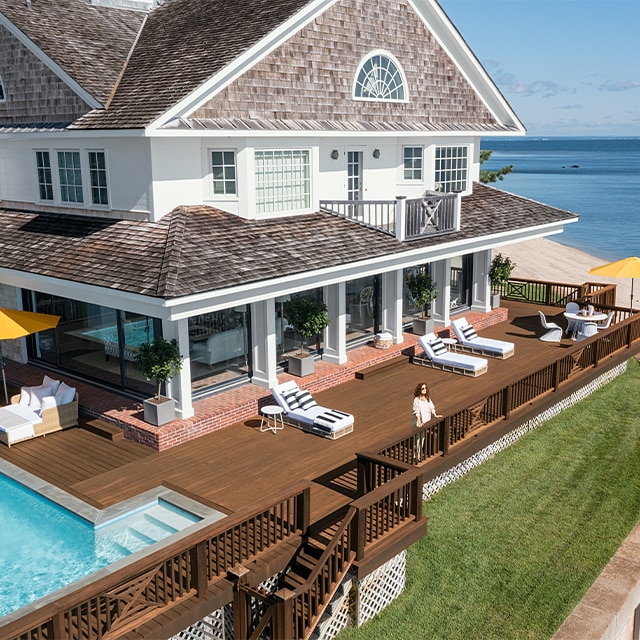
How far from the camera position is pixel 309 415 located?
51.1 feet

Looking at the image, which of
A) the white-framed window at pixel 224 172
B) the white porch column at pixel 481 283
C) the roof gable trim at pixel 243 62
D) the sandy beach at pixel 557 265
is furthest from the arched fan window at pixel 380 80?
the sandy beach at pixel 557 265

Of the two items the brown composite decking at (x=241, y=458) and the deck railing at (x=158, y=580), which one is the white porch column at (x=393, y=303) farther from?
the deck railing at (x=158, y=580)

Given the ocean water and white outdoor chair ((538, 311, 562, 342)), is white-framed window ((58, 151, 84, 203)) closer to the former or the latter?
white outdoor chair ((538, 311, 562, 342))

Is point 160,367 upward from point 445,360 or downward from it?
upward

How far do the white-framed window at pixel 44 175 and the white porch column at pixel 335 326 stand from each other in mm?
7767

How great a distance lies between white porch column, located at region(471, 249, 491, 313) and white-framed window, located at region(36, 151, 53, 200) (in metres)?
12.9

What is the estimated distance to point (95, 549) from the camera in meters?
11.3

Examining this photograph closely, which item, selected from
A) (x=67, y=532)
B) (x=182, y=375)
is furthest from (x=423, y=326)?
(x=67, y=532)

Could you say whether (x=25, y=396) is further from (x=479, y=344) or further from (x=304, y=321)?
A: (x=479, y=344)

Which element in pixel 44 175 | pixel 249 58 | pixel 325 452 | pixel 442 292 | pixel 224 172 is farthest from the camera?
pixel 442 292

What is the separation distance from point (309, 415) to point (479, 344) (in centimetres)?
725

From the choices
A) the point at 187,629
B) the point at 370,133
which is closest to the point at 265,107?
the point at 370,133

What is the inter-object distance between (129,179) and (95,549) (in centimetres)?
892

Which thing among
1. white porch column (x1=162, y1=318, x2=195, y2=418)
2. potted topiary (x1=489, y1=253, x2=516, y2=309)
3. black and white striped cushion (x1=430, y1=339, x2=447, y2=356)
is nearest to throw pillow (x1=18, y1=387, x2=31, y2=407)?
white porch column (x1=162, y1=318, x2=195, y2=418)
